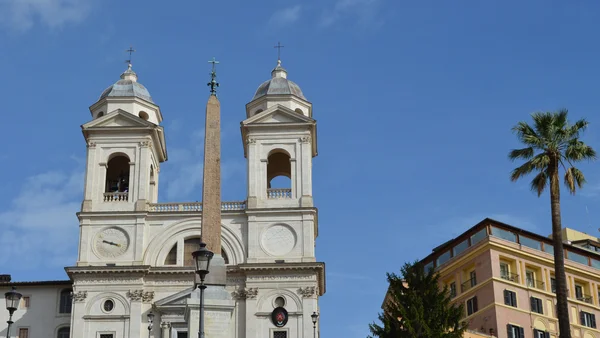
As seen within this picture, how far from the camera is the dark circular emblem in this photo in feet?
219

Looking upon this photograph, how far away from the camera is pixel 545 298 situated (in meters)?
69.1

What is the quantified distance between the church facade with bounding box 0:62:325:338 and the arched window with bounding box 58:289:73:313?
9 centimetres

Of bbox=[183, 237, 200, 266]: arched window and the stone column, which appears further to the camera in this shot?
bbox=[183, 237, 200, 266]: arched window

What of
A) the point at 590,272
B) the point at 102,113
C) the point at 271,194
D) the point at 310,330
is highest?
the point at 102,113

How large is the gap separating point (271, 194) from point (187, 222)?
5428 mm

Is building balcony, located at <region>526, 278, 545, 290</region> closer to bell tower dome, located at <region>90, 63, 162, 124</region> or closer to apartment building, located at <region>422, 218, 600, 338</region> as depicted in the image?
apartment building, located at <region>422, 218, 600, 338</region>

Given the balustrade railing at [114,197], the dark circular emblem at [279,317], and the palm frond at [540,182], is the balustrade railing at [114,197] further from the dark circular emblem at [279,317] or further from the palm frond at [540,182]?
the palm frond at [540,182]

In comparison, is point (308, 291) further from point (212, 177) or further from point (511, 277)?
point (212, 177)

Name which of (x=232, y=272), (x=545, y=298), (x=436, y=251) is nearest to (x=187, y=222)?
(x=232, y=272)

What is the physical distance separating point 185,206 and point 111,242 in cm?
510

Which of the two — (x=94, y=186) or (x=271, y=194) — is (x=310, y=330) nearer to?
(x=271, y=194)

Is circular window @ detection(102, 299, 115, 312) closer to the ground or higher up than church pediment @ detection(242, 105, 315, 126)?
closer to the ground

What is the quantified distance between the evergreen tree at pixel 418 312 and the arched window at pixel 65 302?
2581 centimetres

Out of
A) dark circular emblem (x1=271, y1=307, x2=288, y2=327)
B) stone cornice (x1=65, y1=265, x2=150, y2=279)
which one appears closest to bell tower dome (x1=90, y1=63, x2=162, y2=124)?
stone cornice (x1=65, y1=265, x2=150, y2=279)
